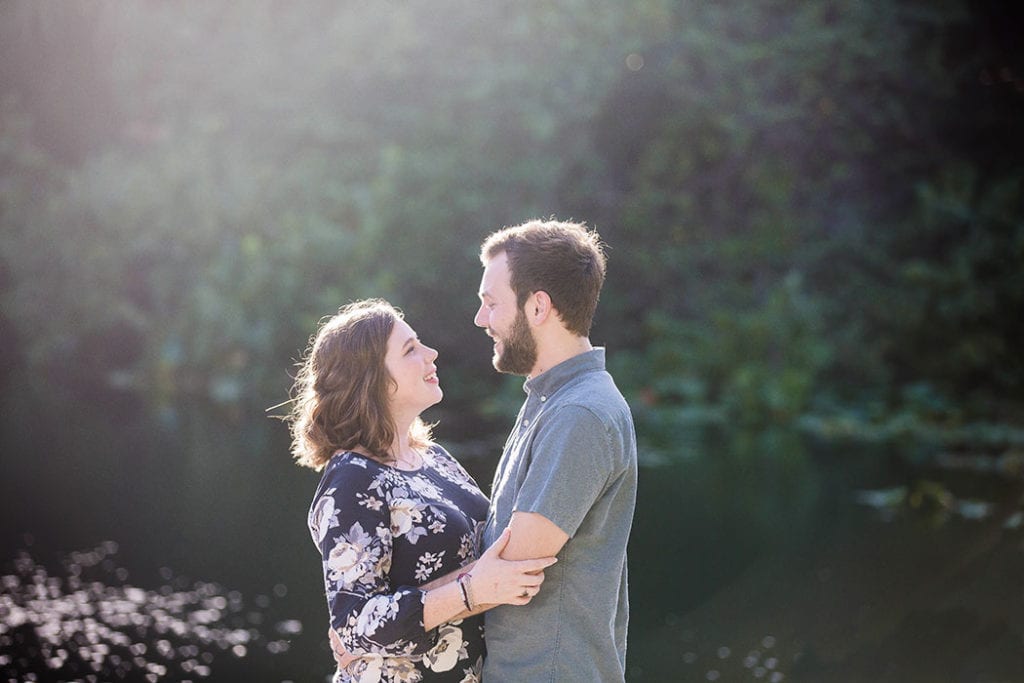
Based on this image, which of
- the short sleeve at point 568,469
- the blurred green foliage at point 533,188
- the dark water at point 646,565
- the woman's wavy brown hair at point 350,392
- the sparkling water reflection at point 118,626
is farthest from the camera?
the blurred green foliage at point 533,188

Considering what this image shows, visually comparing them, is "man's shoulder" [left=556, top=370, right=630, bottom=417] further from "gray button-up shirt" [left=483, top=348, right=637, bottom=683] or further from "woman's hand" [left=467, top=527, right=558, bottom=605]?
"woman's hand" [left=467, top=527, right=558, bottom=605]

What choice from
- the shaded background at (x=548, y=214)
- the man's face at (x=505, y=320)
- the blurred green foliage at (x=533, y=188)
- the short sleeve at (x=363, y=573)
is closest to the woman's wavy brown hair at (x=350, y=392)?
the short sleeve at (x=363, y=573)

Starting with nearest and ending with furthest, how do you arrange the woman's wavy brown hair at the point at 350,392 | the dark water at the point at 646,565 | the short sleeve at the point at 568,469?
the short sleeve at the point at 568,469, the woman's wavy brown hair at the point at 350,392, the dark water at the point at 646,565

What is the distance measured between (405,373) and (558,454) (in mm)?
484

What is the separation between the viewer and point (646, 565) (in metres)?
7.28

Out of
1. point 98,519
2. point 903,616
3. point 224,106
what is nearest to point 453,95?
point 224,106

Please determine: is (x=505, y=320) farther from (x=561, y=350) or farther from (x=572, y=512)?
(x=572, y=512)

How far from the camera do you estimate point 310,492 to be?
855 cm

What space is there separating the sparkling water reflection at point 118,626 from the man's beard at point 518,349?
355cm

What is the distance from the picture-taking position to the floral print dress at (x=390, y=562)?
7.15 ft

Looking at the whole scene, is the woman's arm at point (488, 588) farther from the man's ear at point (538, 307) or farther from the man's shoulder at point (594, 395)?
the man's ear at point (538, 307)

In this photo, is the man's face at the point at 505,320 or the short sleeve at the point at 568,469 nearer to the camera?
the short sleeve at the point at 568,469

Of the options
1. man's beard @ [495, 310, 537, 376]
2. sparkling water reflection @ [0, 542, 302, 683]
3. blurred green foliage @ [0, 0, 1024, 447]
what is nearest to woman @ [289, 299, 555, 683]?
man's beard @ [495, 310, 537, 376]

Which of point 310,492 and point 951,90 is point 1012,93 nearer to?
point 951,90
